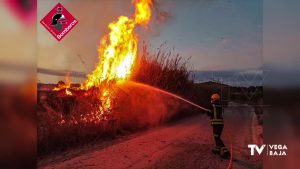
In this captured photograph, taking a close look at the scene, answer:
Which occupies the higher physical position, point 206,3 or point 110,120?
point 206,3

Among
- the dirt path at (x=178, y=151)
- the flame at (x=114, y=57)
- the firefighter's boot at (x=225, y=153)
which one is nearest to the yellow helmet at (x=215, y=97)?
the dirt path at (x=178, y=151)

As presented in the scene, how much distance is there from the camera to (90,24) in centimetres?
305

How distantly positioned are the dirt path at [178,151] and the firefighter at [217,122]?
4 centimetres

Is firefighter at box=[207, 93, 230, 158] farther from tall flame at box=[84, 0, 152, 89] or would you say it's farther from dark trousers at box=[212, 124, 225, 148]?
tall flame at box=[84, 0, 152, 89]

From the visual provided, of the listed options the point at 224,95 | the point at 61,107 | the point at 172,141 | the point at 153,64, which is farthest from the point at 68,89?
the point at 224,95

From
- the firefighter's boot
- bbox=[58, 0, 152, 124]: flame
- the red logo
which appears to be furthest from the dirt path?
the red logo

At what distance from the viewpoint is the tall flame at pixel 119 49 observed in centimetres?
302

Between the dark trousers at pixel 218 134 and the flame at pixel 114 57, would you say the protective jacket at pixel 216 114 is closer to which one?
the dark trousers at pixel 218 134

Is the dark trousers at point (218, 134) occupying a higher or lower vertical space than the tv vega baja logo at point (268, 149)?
higher

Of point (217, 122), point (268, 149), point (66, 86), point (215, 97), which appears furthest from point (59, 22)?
point (268, 149)

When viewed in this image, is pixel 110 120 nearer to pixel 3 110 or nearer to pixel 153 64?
pixel 153 64

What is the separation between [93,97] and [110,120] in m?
0.22

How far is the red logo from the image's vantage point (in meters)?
3.03

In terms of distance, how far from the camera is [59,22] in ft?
10.0
